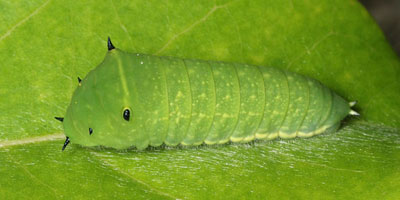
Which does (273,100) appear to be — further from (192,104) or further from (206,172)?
(206,172)

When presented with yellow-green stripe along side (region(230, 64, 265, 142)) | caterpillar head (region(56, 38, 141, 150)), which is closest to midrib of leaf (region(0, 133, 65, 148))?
caterpillar head (region(56, 38, 141, 150))

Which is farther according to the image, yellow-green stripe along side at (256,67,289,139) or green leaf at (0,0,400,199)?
yellow-green stripe along side at (256,67,289,139)

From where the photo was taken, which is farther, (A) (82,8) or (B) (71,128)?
(A) (82,8)

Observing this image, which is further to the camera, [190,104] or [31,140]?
[190,104]

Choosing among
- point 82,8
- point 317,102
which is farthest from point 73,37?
point 317,102

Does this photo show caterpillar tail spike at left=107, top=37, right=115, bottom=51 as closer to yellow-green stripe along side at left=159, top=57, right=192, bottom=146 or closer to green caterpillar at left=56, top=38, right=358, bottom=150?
green caterpillar at left=56, top=38, right=358, bottom=150

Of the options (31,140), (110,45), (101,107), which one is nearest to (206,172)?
(101,107)

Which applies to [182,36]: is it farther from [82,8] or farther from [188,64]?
[82,8]
